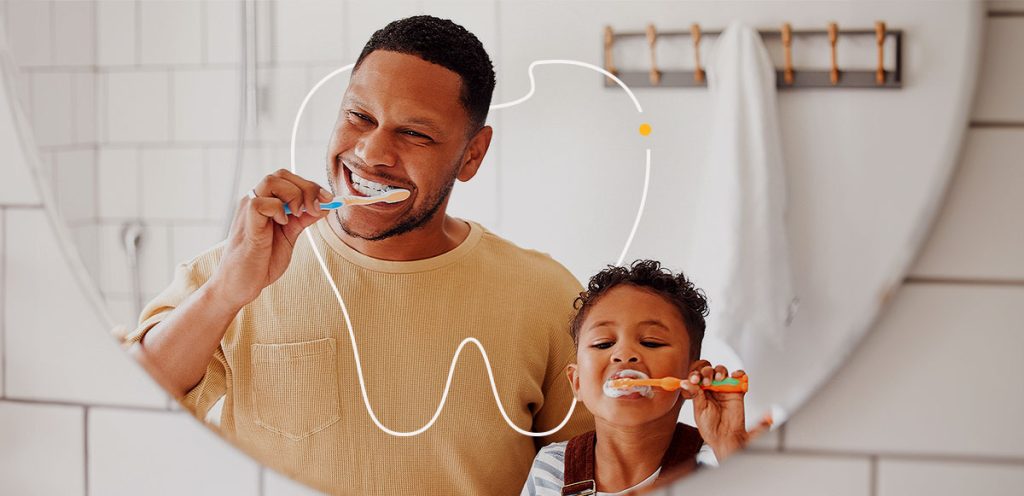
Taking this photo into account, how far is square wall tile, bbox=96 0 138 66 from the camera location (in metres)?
0.77

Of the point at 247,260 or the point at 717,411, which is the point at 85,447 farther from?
the point at 717,411

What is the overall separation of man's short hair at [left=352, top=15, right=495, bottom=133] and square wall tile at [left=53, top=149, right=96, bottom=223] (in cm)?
31

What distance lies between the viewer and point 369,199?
0.71m

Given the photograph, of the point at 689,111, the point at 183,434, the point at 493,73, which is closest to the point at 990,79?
the point at 689,111

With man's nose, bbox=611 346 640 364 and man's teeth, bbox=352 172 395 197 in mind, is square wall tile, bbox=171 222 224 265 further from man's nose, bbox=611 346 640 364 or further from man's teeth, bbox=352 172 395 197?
man's nose, bbox=611 346 640 364

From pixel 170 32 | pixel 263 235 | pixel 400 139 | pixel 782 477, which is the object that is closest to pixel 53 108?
pixel 170 32

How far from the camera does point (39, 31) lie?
31.3 inches

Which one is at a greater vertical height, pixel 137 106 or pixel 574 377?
pixel 137 106

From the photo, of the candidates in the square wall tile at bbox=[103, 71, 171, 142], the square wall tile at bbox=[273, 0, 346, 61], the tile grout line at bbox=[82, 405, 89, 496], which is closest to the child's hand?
the square wall tile at bbox=[273, 0, 346, 61]

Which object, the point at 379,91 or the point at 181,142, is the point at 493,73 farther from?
the point at 181,142

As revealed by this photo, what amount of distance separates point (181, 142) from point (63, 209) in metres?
0.14

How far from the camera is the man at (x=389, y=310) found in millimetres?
693

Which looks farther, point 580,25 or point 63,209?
point 63,209

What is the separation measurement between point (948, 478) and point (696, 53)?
416mm
